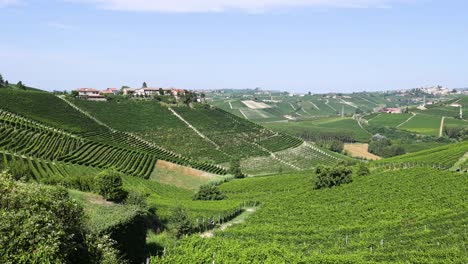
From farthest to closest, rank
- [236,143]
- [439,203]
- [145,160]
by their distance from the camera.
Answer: [236,143], [145,160], [439,203]

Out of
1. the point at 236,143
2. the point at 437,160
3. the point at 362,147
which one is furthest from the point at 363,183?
the point at 362,147

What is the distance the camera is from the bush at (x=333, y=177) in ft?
190

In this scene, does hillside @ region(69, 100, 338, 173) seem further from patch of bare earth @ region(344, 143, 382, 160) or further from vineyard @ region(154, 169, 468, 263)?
vineyard @ region(154, 169, 468, 263)

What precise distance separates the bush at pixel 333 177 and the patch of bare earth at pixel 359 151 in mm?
97565

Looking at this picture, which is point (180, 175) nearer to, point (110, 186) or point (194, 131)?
point (194, 131)

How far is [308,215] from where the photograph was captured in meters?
42.4

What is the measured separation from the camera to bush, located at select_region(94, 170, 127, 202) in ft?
137

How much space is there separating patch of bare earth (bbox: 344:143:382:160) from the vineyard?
331 feet

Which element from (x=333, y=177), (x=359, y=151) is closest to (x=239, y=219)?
(x=333, y=177)

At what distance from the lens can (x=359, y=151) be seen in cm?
16788

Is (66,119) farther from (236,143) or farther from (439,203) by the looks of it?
(439,203)

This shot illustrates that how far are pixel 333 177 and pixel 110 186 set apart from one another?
1220 inches

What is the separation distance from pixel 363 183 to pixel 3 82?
473 ft

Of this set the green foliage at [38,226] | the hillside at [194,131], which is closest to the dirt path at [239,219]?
the green foliage at [38,226]
